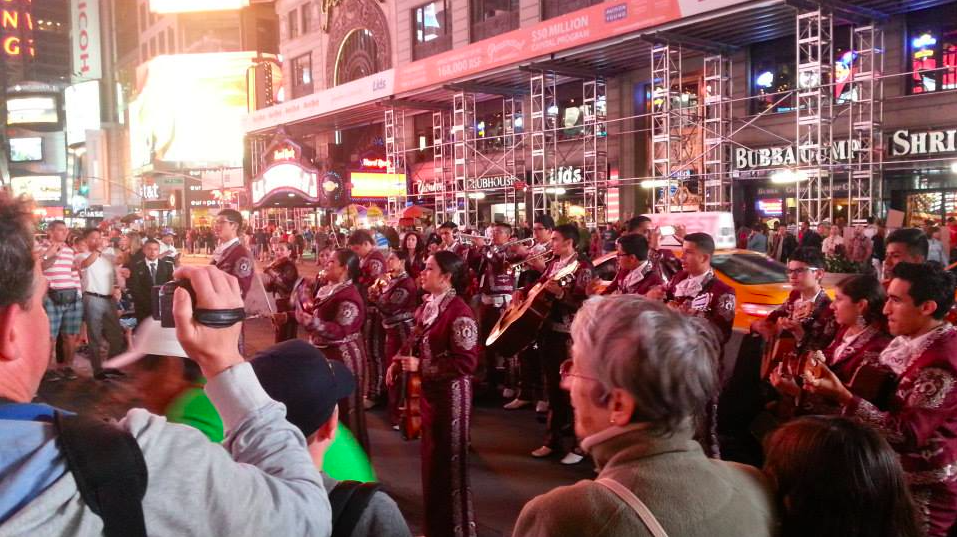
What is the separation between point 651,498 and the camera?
149 cm

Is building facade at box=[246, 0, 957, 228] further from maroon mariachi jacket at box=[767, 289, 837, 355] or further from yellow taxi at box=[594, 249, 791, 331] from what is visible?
maroon mariachi jacket at box=[767, 289, 837, 355]

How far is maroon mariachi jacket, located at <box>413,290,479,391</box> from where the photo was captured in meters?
4.79

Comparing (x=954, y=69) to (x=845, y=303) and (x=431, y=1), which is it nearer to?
(x=845, y=303)

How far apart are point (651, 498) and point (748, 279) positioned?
8243mm

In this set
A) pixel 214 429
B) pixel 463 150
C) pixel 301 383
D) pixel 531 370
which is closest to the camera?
pixel 301 383

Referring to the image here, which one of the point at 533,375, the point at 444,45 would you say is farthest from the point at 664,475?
the point at 444,45

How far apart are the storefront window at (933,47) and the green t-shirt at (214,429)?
19.0 m

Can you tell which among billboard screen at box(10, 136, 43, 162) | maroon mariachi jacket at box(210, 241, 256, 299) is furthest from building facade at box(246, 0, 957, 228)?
billboard screen at box(10, 136, 43, 162)

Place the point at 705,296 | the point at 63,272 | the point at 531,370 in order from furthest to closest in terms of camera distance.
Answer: the point at 63,272, the point at 531,370, the point at 705,296

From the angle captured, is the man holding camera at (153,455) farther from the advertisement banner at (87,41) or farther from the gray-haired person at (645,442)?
the advertisement banner at (87,41)

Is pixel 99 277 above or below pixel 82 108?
below

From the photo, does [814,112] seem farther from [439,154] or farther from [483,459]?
[483,459]

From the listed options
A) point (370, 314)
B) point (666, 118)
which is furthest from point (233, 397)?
point (666, 118)

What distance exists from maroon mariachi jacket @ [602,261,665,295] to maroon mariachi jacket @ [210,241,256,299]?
3.42m
